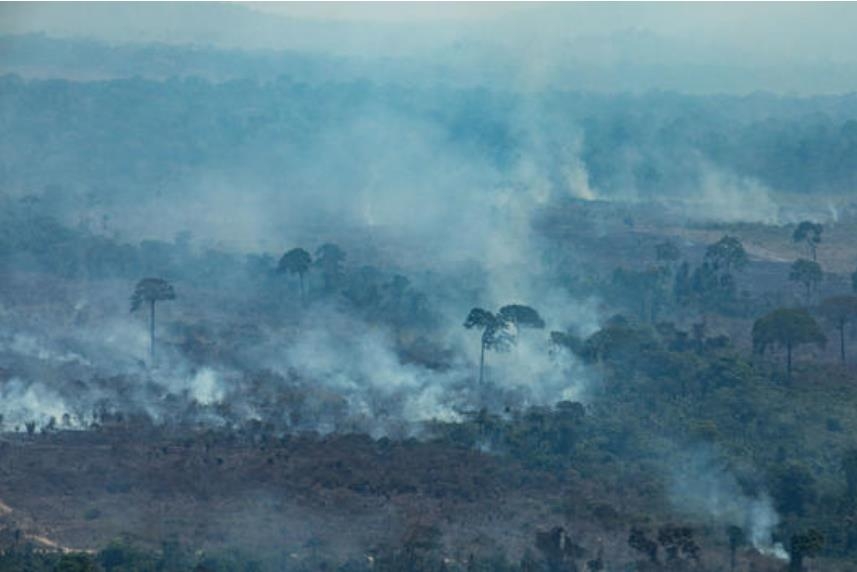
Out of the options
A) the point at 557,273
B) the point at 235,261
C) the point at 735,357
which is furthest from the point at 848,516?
the point at 235,261

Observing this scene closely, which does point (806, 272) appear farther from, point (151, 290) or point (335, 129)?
point (335, 129)

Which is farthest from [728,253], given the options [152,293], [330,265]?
[152,293]

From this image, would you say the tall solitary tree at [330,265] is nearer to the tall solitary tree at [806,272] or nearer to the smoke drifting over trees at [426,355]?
the smoke drifting over trees at [426,355]

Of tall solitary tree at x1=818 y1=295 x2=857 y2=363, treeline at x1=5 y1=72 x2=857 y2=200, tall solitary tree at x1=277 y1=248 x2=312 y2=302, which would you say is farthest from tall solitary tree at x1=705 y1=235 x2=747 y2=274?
treeline at x1=5 y1=72 x2=857 y2=200

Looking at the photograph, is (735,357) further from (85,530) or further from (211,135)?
(211,135)

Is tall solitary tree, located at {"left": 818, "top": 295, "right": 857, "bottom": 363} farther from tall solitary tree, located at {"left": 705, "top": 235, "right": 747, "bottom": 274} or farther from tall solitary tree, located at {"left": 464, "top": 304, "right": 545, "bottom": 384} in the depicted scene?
tall solitary tree, located at {"left": 464, "top": 304, "right": 545, "bottom": 384}
